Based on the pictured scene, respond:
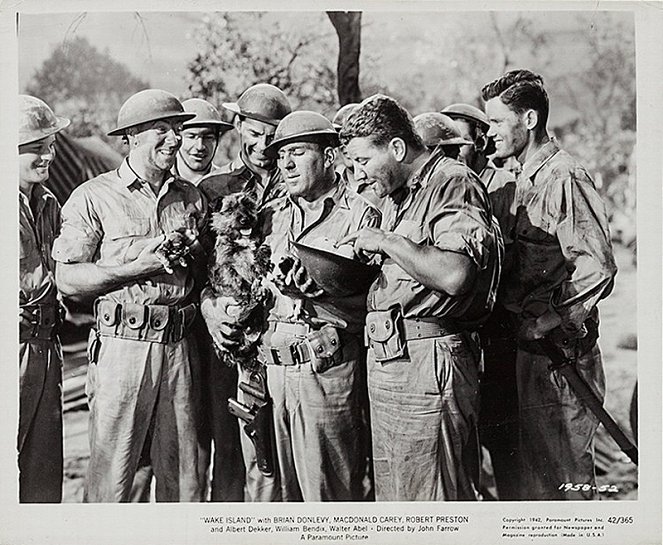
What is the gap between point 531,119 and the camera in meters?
3.83

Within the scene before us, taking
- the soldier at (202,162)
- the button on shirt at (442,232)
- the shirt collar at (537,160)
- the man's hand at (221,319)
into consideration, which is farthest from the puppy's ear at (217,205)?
the shirt collar at (537,160)

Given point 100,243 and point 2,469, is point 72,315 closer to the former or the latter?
point 100,243

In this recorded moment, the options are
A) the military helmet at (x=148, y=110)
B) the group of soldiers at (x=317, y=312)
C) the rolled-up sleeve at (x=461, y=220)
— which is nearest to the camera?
the rolled-up sleeve at (x=461, y=220)

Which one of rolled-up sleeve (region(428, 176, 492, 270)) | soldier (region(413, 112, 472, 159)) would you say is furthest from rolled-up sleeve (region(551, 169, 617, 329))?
soldier (region(413, 112, 472, 159))

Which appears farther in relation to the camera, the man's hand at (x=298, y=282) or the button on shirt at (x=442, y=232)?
the man's hand at (x=298, y=282)

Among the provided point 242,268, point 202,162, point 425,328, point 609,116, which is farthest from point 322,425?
point 609,116

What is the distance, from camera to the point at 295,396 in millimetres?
3725

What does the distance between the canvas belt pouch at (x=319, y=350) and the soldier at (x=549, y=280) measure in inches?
28.2

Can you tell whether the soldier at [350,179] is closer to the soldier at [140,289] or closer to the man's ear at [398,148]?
the man's ear at [398,148]

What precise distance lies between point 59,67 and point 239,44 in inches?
29.7

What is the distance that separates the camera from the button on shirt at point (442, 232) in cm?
361

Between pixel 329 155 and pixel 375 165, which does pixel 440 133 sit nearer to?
pixel 375 165

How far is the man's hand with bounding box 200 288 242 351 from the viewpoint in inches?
149

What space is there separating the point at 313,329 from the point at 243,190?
643mm
